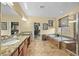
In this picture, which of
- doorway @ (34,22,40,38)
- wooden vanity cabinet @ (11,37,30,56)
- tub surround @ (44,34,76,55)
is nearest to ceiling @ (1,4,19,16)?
doorway @ (34,22,40,38)

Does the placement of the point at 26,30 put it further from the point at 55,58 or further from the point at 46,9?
the point at 55,58

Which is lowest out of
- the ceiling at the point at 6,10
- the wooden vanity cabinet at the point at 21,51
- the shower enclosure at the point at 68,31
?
the wooden vanity cabinet at the point at 21,51

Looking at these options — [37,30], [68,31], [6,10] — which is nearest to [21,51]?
[37,30]

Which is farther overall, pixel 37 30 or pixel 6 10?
pixel 37 30

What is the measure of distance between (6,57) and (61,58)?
2.32 ft

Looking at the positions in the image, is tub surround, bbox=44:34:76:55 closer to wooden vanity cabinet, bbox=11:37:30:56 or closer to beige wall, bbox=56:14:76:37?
beige wall, bbox=56:14:76:37

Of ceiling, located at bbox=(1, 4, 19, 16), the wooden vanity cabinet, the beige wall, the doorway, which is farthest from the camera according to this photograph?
the doorway

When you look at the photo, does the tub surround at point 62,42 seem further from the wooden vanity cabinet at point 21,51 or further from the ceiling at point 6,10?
the ceiling at point 6,10

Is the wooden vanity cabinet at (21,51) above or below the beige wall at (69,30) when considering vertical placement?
below

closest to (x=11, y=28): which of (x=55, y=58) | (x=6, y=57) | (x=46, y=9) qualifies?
(x=46, y=9)

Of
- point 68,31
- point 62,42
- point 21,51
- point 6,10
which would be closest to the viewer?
point 21,51

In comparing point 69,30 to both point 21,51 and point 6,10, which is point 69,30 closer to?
point 21,51

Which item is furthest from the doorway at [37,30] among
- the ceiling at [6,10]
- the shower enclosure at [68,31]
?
the ceiling at [6,10]

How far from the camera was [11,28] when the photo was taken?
8.79ft
